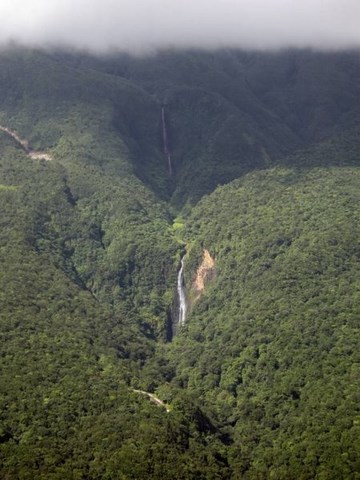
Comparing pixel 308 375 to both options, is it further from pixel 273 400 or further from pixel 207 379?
pixel 207 379

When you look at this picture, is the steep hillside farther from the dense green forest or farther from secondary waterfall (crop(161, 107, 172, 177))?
secondary waterfall (crop(161, 107, 172, 177))

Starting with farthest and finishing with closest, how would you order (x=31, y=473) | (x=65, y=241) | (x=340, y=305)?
(x=65, y=241) → (x=340, y=305) → (x=31, y=473)

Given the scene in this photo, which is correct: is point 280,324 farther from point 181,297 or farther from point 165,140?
point 165,140

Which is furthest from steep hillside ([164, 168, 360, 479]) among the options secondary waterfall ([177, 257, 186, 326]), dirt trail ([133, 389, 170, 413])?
dirt trail ([133, 389, 170, 413])

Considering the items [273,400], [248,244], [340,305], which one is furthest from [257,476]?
[248,244]

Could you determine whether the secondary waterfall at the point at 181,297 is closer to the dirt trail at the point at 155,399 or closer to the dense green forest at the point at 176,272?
the dense green forest at the point at 176,272

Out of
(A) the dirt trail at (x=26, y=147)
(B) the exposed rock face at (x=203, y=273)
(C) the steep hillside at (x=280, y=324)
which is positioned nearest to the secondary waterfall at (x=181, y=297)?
(C) the steep hillside at (x=280, y=324)

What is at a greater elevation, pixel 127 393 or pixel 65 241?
pixel 65 241

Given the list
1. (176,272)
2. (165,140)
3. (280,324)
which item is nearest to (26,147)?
Answer: (165,140)
